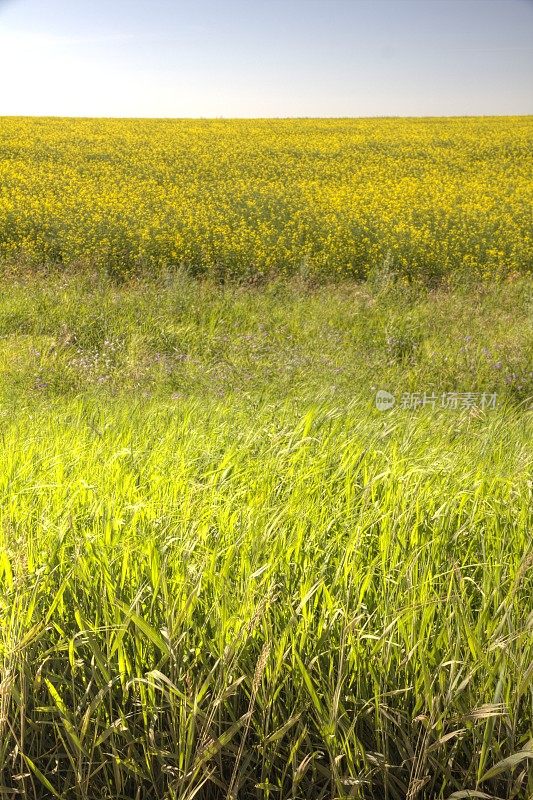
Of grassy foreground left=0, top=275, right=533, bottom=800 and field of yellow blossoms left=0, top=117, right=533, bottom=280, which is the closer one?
grassy foreground left=0, top=275, right=533, bottom=800

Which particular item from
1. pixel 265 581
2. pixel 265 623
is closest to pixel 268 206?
pixel 265 581

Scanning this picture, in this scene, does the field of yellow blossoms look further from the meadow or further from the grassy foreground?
the grassy foreground

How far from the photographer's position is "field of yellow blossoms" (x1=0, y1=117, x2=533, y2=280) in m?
9.47

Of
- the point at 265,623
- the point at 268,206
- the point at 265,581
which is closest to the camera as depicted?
the point at 265,623

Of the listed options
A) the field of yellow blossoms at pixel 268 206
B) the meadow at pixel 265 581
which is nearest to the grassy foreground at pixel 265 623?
the meadow at pixel 265 581

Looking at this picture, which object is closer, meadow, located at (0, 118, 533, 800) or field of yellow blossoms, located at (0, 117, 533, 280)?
meadow, located at (0, 118, 533, 800)

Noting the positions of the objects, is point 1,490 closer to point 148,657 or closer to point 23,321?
point 148,657

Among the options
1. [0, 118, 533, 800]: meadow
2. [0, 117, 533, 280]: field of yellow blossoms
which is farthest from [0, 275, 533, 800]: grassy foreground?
[0, 117, 533, 280]: field of yellow blossoms

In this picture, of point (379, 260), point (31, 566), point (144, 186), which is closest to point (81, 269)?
point (379, 260)

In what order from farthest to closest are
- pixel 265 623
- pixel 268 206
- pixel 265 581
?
1. pixel 268 206
2. pixel 265 581
3. pixel 265 623

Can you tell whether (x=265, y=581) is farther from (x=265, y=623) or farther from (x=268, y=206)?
(x=268, y=206)

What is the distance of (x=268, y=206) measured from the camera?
36.7 ft

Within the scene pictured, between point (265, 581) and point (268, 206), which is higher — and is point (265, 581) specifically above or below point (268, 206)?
below

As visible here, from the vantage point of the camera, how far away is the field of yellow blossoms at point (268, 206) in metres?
9.47
